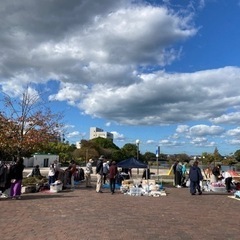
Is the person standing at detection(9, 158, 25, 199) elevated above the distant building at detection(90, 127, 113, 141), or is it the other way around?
the distant building at detection(90, 127, 113, 141)

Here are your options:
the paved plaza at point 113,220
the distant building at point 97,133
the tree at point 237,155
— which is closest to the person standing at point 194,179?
the paved plaza at point 113,220

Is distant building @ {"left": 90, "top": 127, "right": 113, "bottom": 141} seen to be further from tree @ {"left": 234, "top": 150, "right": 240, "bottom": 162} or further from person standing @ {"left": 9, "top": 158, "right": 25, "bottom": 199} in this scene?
person standing @ {"left": 9, "top": 158, "right": 25, "bottom": 199}

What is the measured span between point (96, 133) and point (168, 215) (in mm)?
162820

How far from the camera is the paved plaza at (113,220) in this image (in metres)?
9.27

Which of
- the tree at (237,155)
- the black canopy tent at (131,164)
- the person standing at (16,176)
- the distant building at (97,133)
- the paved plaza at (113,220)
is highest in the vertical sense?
the distant building at (97,133)

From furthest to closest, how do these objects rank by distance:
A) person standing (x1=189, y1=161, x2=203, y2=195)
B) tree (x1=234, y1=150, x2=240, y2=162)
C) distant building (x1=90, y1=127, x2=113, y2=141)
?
1. distant building (x1=90, y1=127, x2=113, y2=141)
2. tree (x1=234, y1=150, x2=240, y2=162)
3. person standing (x1=189, y1=161, x2=203, y2=195)

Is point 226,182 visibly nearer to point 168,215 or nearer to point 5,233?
point 168,215

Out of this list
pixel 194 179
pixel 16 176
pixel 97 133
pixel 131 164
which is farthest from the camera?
pixel 97 133

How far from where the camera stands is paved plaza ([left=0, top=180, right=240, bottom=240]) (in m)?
9.27

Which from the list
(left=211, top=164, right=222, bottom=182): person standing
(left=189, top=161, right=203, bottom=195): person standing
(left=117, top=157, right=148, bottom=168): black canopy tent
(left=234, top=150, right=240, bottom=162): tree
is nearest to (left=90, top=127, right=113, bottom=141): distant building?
(left=234, top=150, right=240, bottom=162): tree

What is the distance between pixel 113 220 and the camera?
36.8 feet

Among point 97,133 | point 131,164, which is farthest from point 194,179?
point 97,133

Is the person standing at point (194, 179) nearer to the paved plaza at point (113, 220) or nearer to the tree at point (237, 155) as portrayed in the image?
the paved plaza at point (113, 220)

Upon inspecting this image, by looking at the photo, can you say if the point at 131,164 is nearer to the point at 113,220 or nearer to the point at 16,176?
the point at 16,176
